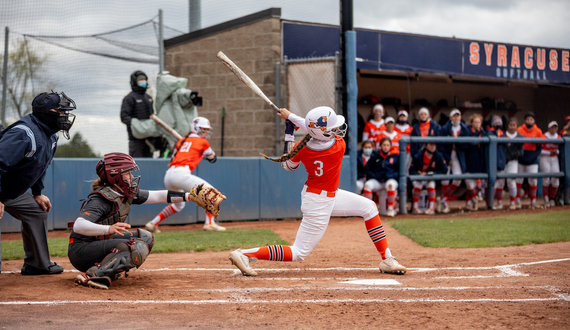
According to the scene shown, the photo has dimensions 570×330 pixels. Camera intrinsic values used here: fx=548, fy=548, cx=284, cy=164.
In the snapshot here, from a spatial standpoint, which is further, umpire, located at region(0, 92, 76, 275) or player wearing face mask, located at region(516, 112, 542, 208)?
player wearing face mask, located at region(516, 112, 542, 208)

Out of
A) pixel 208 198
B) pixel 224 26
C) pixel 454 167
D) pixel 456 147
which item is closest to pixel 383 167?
pixel 454 167

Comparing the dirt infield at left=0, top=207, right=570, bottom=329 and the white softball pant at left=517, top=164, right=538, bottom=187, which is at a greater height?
the white softball pant at left=517, top=164, right=538, bottom=187

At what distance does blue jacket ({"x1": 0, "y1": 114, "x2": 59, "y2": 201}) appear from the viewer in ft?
14.0

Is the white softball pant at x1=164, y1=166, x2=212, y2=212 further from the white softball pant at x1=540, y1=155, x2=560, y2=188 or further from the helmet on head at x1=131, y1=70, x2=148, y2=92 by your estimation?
the white softball pant at x1=540, y1=155, x2=560, y2=188

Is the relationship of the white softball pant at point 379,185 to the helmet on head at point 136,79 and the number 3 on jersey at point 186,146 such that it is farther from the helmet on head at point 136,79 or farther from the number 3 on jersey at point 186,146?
the helmet on head at point 136,79

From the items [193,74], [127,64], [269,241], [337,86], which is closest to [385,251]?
[269,241]

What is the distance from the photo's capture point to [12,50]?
941 centimetres

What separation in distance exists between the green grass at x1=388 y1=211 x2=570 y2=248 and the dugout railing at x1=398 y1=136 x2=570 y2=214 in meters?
0.97

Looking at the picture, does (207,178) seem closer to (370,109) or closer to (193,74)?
(193,74)

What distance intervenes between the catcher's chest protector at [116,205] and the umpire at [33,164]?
0.58 meters

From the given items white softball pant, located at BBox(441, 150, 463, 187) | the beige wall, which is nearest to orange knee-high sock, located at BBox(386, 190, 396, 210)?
white softball pant, located at BBox(441, 150, 463, 187)

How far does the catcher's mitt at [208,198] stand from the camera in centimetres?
478

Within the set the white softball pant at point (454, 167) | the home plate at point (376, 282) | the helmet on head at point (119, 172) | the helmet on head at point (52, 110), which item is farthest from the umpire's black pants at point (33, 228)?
the white softball pant at point (454, 167)

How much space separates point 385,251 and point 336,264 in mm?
813
